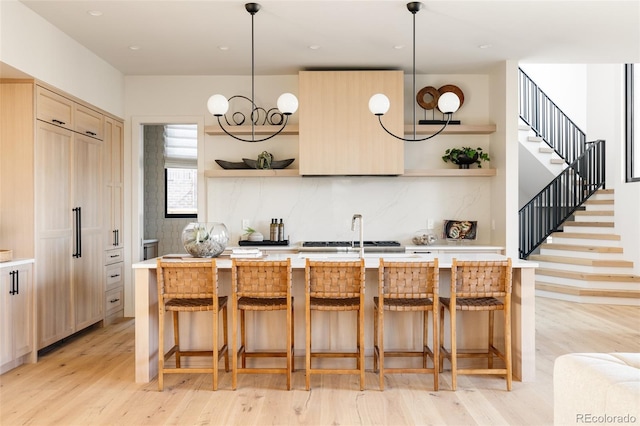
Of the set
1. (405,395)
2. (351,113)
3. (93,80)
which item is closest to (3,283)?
(93,80)

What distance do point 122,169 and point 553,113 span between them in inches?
264

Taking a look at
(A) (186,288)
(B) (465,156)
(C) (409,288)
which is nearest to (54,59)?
(A) (186,288)

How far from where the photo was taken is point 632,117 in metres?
7.23

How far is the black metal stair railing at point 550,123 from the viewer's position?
806 centimetres

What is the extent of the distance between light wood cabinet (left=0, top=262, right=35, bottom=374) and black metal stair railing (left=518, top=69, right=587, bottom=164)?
7.18 metres

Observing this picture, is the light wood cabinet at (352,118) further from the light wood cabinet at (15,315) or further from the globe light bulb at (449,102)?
the light wood cabinet at (15,315)

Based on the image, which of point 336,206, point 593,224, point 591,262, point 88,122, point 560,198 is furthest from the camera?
point 560,198

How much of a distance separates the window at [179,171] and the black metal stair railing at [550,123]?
17.3ft

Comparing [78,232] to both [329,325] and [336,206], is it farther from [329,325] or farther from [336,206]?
[336,206]

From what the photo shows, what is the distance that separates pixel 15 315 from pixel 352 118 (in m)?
3.53

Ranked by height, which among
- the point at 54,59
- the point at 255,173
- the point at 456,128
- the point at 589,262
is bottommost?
the point at 589,262

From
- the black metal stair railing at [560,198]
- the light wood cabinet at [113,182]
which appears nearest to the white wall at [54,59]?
the light wood cabinet at [113,182]

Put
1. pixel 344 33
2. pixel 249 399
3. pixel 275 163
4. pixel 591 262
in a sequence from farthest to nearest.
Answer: pixel 591 262, pixel 275 163, pixel 344 33, pixel 249 399

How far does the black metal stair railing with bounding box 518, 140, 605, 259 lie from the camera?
7.67 metres
